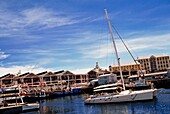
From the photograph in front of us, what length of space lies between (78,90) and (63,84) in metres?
25.3

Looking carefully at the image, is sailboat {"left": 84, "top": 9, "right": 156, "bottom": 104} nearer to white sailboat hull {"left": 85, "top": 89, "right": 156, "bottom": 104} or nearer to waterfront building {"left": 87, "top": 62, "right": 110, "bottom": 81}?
white sailboat hull {"left": 85, "top": 89, "right": 156, "bottom": 104}

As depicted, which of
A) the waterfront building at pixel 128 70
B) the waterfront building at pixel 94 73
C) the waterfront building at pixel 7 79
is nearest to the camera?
the waterfront building at pixel 7 79

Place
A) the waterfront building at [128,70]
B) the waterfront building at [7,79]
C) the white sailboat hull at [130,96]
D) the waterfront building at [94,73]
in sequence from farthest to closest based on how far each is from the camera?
the waterfront building at [94,73]
the waterfront building at [128,70]
the waterfront building at [7,79]
the white sailboat hull at [130,96]

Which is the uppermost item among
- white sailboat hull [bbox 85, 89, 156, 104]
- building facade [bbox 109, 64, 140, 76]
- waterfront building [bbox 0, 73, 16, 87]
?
building facade [bbox 109, 64, 140, 76]

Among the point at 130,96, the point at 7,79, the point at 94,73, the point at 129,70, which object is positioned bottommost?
the point at 130,96

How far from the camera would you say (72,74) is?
17438cm

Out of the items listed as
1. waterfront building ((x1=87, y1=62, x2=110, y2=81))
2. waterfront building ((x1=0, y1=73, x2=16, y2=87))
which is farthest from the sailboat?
waterfront building ((x1=87, y1=62, x2=110, y2=81))

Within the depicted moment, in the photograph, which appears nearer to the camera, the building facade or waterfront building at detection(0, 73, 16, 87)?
waterfront building at detection(0, 73, 16, 87)

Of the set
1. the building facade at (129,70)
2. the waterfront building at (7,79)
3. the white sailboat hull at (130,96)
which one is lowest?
the white sailboat hull at (130,96)

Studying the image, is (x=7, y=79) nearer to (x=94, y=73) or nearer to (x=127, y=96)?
(x=94, y=73)

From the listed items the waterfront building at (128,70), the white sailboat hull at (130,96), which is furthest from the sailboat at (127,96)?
the waterfront building at (128,70)

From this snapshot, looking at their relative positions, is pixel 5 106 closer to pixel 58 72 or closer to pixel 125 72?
pixel 58 72

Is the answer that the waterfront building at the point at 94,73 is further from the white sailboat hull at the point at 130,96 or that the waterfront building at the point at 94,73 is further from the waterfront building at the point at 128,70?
the white sailboat hull at the point at 130,96

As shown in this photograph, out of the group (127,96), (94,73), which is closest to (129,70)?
(94,73)
